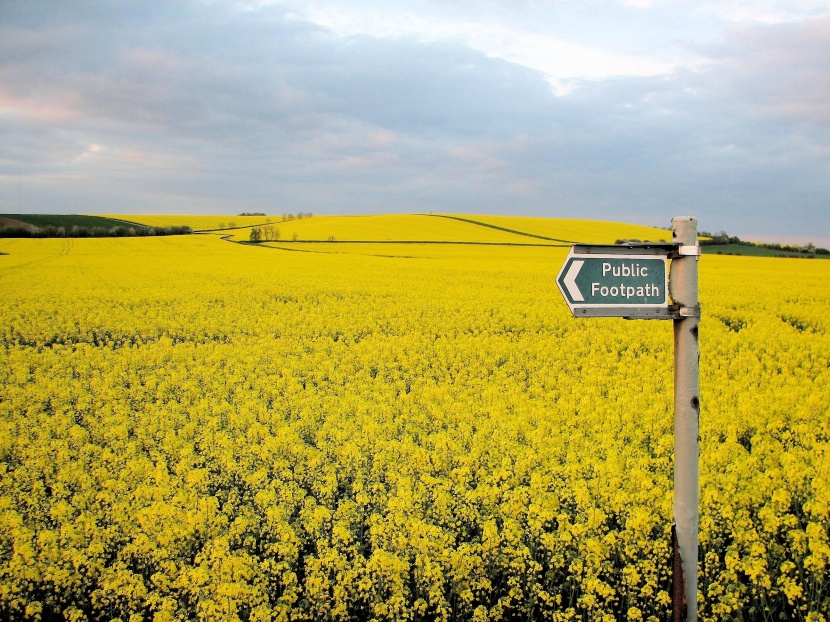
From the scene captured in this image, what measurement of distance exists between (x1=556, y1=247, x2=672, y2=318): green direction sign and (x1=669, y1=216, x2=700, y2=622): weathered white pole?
0.10 meters

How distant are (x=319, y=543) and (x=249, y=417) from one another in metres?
3.62

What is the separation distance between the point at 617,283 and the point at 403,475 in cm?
388

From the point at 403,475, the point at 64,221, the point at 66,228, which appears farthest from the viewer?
the point at 64,221

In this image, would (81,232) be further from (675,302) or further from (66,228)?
(675,302)

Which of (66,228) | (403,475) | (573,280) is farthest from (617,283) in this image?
(66,228)

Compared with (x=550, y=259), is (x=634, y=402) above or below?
below

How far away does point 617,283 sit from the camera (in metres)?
3.15

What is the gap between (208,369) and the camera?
1110 centimetres

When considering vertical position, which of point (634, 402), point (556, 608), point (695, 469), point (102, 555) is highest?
point (695, 469)

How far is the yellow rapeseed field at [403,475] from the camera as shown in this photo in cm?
471

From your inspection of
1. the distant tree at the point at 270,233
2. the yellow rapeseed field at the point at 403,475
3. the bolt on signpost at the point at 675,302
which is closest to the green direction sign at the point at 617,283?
the bolt on signpost at the point at 675,302

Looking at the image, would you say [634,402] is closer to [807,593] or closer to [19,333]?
[807,593]

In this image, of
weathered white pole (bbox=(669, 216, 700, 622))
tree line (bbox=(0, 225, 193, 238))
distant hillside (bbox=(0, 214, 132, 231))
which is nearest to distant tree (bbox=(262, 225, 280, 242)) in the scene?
tree line (bbox=(0, 225, 193, 238))

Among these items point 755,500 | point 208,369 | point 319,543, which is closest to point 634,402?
point 755,500
